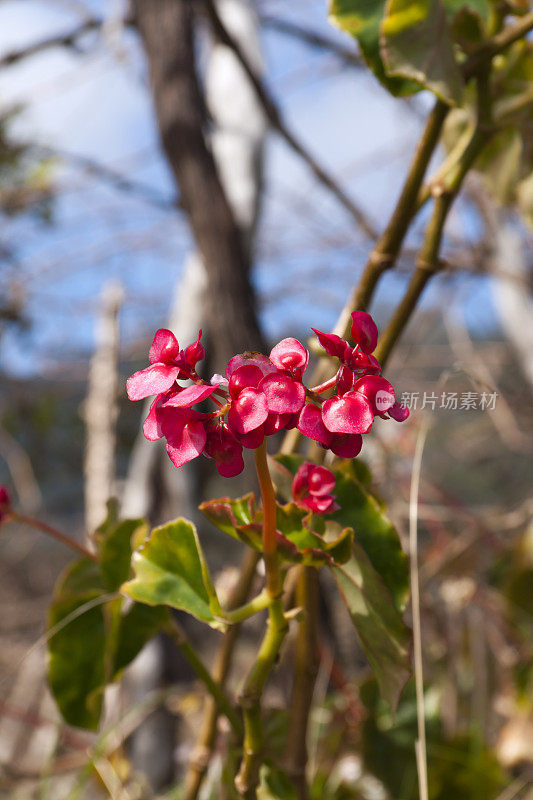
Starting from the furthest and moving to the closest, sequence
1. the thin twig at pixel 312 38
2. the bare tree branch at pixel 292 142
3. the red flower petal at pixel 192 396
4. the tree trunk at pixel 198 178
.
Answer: the thin twig at pixel 312 38
the tree trunk at pixel 198 178
the bare tree branch at pixel 292 142
the red flower petal at pixel 192 396

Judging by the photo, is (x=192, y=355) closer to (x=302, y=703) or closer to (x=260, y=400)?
(x=260, y=400)

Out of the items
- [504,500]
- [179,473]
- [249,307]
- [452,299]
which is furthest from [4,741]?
[504,500]

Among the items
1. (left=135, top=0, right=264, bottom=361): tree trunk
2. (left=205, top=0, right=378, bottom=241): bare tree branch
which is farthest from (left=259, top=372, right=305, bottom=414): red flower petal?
(left=135, top=0, right=264, bottom=361): tree trunk

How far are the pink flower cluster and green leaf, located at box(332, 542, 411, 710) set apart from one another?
0.08 metres

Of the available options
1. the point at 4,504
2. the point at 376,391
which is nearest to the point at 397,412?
the point at 376,391

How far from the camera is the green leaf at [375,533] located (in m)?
0.27

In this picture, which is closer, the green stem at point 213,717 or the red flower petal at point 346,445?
the red flower petal at point 346,445

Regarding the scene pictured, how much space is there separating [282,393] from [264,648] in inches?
4.3

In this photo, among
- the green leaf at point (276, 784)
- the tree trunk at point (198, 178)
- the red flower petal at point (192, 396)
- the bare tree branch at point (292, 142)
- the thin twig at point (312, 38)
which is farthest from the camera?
the thin twig at point (312, 38)

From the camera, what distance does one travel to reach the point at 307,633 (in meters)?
0.33

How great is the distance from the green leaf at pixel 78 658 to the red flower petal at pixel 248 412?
207mm

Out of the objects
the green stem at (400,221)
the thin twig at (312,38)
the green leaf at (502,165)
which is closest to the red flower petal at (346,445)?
the green stem at (400,221)

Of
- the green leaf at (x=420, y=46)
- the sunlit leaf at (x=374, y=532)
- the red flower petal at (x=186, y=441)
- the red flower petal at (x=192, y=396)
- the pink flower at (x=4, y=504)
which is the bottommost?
the pink flower at (x=4, y=504)

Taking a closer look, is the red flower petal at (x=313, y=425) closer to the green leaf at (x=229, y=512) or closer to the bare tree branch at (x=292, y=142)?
the green leaf at (x=229, y=512)
